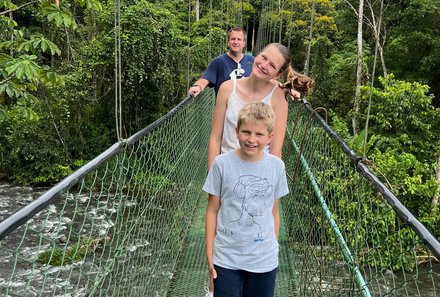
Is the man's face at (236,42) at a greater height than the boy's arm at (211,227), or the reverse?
the man's face at (236,42)

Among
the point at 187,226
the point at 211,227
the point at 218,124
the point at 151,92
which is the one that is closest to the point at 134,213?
the point at 187,226

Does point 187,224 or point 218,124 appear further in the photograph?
point 187,224

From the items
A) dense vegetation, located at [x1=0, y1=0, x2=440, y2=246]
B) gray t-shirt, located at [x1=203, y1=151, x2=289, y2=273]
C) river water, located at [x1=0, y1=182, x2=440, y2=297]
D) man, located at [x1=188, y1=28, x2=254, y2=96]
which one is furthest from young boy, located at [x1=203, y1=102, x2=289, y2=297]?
dense vegetation, located at [x1=0, y1=0, x2=440, y2=246]

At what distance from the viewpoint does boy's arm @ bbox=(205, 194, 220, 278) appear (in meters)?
1.02

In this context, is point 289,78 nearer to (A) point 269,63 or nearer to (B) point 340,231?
(A) point 269,63

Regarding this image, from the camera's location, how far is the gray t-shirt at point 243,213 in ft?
3.27

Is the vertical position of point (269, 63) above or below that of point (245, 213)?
above

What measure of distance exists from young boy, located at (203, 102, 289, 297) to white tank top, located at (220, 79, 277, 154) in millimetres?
188

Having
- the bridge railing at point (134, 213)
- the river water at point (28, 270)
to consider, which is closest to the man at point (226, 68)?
the bridge railing at point (134, 213)

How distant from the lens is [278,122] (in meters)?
1.24

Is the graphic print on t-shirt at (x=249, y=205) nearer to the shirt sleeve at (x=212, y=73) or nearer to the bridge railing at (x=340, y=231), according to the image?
the bridge railing at (x=340, y=231)

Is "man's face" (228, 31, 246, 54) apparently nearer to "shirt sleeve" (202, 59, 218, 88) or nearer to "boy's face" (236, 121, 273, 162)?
"shirt sleeve" (202, 59, 218, 88)

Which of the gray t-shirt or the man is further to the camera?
the man

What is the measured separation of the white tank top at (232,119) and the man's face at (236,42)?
0.99 m
